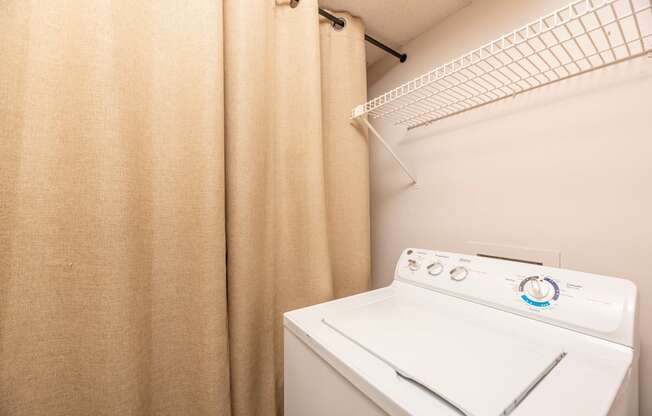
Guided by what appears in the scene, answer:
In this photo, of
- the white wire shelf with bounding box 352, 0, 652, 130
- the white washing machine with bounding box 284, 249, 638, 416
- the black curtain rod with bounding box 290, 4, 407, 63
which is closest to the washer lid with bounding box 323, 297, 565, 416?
the white washing machine with bounding box 284, 249, 638, 416

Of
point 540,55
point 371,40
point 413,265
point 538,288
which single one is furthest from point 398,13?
point 538,288

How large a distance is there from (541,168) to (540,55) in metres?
0.38

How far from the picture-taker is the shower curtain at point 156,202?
700mm

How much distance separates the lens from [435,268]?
1.01 metres

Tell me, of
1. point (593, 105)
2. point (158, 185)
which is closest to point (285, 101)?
point (158, 185)

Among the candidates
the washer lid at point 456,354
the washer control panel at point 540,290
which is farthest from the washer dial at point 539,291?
the washer lid at point 456,354

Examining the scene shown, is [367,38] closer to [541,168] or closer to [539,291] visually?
[541,168]

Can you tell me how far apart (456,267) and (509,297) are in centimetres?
19

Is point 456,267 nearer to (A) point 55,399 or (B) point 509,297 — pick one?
(B) point 509,297

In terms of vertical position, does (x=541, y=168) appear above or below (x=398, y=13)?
below

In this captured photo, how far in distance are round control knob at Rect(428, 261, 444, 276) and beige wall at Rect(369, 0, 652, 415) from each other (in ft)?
0.82

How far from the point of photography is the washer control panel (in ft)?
2.06

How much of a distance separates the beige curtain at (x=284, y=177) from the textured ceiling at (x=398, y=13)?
0.22 feet

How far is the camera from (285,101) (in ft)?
3.81
